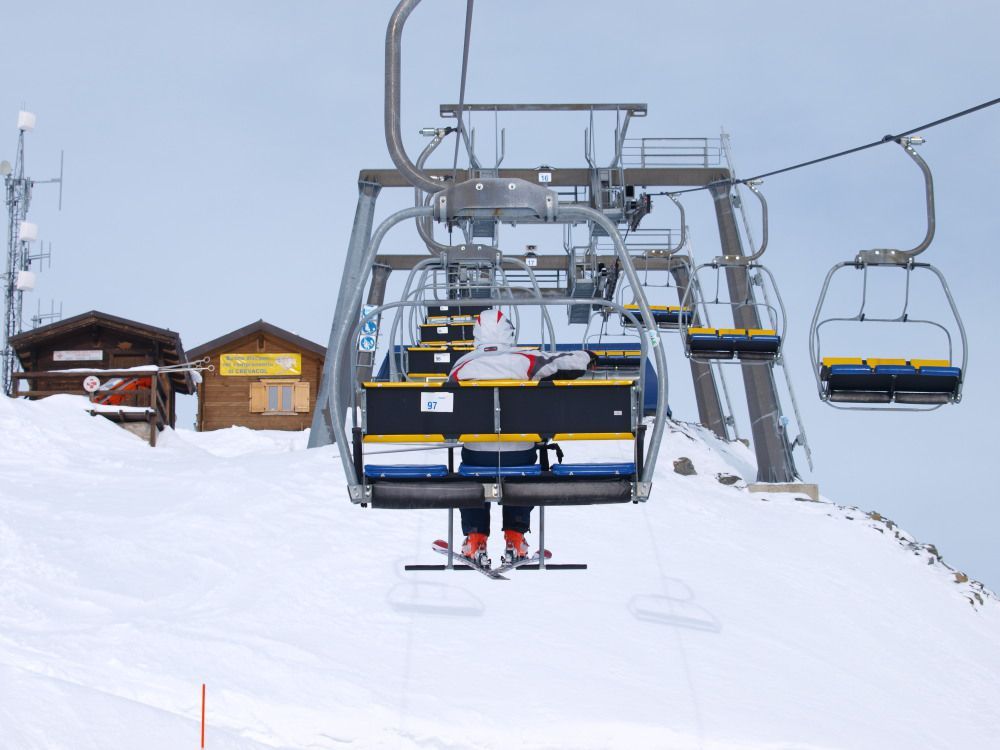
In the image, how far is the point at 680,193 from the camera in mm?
18016

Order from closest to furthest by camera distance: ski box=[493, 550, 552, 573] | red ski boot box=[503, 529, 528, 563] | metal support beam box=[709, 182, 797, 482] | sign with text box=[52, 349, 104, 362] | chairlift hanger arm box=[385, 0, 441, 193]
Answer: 1. chairlift hanger arm box=[385, 0, 441, 193]
2. ski box=[493, 550, 552, 573]
3. red ski boot box=[503, 529, 528, 563]
4. metal support beam box=[709, 182, 797, 482]
5. sign with text box=[52, 349, 104, 362]

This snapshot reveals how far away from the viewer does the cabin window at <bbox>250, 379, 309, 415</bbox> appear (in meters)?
32.1

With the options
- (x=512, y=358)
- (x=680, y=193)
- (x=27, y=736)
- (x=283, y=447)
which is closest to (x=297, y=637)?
(x=27, y=736)

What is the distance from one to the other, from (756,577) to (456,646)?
495cm

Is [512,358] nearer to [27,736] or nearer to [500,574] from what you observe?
[500,574]

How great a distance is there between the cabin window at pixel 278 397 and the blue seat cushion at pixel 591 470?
2633cm

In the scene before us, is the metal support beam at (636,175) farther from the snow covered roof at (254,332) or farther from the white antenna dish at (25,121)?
the white antenna dish at (25,121)

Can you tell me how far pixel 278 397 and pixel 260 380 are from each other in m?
0.81

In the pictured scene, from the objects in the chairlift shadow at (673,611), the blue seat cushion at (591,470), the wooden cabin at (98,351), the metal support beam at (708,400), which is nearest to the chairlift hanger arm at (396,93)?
the blue seat cushion at (591,470)

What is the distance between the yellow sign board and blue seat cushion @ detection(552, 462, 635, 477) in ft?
87.4

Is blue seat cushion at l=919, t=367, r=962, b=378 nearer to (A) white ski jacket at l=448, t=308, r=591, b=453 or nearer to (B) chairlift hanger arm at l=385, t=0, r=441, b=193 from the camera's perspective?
(A) white ski jacket at l=448, t=308, r=591, b=453

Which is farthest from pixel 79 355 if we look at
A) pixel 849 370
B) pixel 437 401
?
pixel 437 401

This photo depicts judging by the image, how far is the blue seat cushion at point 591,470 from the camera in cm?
656

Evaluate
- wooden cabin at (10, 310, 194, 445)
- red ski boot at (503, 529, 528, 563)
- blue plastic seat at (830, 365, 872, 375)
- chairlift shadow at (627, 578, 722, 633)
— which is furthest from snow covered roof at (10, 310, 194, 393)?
red ski boot at (503, 529, 528, 563)
